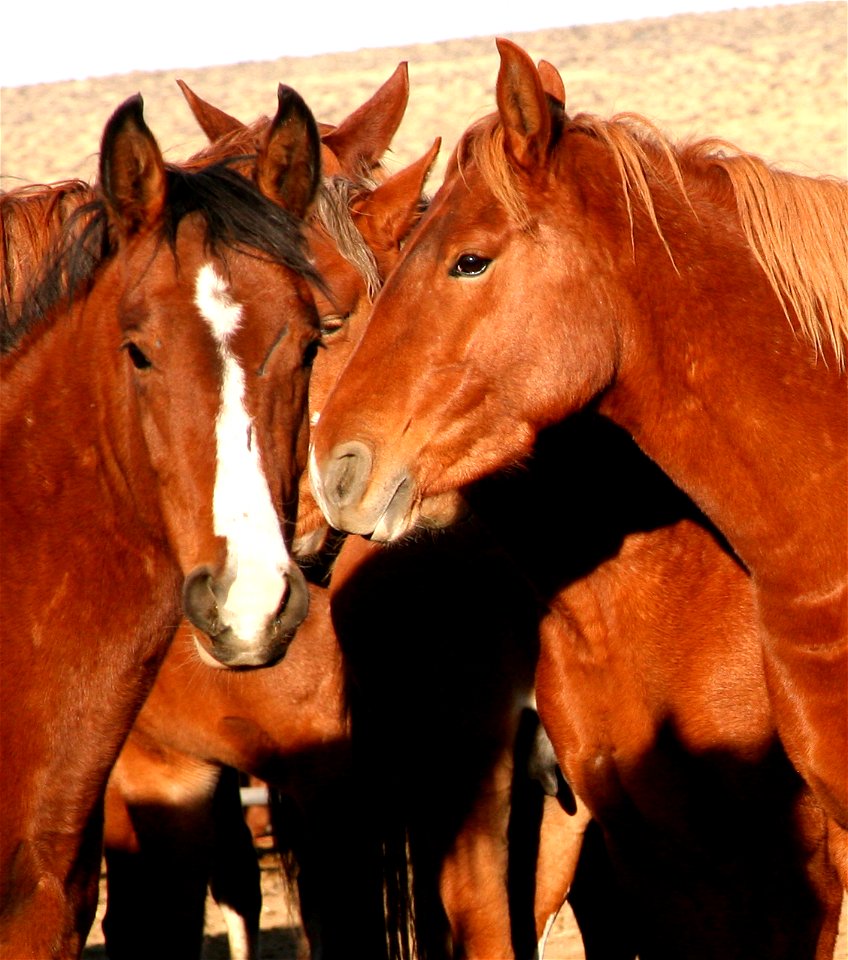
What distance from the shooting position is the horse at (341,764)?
4.77m

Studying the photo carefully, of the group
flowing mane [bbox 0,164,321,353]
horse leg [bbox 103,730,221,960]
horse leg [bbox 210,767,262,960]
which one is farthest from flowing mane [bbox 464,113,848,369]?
horse leg [bbox 210,767,262,960]

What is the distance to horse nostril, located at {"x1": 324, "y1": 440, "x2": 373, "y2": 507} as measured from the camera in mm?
3295

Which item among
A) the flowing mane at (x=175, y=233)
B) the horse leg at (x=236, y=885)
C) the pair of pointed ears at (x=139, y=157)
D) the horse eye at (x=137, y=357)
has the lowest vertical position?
the horse leg at (x=236, y=885)

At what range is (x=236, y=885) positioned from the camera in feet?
18.5

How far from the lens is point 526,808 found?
5805mm

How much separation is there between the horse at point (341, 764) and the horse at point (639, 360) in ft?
3.90

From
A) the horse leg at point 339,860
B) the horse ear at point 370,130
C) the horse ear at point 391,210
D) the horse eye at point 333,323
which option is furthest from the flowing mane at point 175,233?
the horse leg at point 339,860

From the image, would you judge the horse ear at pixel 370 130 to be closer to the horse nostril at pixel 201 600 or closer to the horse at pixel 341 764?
the horse at pixel 341 764

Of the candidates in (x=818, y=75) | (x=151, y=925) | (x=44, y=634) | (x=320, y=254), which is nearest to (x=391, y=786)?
(x=151, y=925)

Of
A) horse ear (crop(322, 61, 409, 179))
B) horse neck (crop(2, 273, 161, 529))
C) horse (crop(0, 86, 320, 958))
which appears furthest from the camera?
horse ear (crop(322, 61, 409, 179))

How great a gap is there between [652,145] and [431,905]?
10.2 ft

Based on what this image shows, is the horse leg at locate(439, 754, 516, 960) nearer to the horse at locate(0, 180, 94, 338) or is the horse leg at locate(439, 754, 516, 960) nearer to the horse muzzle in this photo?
the horse muzzle

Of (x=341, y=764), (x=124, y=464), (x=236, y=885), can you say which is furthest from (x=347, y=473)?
(x=236, y=885)

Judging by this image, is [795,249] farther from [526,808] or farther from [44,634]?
[526,808]
